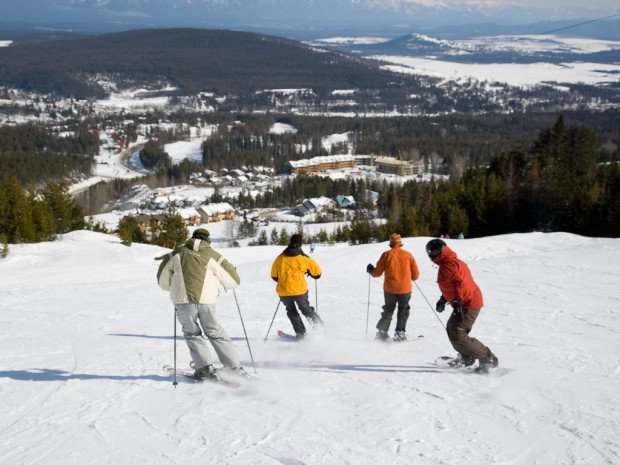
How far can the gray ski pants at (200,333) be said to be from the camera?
560 centimetres

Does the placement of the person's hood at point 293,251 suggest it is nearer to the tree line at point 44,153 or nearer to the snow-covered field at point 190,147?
the tree line at point 44,153

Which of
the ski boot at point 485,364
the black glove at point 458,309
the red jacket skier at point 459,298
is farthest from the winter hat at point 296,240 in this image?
the ski boot at point 485,364

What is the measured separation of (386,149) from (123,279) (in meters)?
103

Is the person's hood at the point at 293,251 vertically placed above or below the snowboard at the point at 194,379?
above

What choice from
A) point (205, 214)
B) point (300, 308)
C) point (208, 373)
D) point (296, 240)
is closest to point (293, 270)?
point (296, 240)

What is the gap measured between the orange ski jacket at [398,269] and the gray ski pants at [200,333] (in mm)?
2333

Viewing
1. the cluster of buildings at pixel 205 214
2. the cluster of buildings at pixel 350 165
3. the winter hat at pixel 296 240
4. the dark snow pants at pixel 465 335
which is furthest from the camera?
the cluster of buildings at pixel 350 165

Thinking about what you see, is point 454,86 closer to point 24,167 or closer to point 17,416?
point 24,167

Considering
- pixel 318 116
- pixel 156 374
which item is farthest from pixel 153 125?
pixel 156 374

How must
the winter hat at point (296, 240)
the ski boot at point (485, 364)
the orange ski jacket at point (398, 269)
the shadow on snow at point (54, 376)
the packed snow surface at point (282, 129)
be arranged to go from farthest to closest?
the packed snow surface at point (282, 129)
the orange ski jacket at point (398, 269)
the winter hat at point (296, 240)
the shadow on snow at point (54, 376)
the ski boot at point (485, 364)

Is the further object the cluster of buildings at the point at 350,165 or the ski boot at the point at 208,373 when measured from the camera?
the cluster of buildings at the point at 350,165

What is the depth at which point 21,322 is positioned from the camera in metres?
9.73

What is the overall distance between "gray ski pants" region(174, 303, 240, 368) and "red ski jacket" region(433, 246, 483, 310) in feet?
7.42

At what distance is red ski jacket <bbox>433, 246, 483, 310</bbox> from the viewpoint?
18.8 feet
